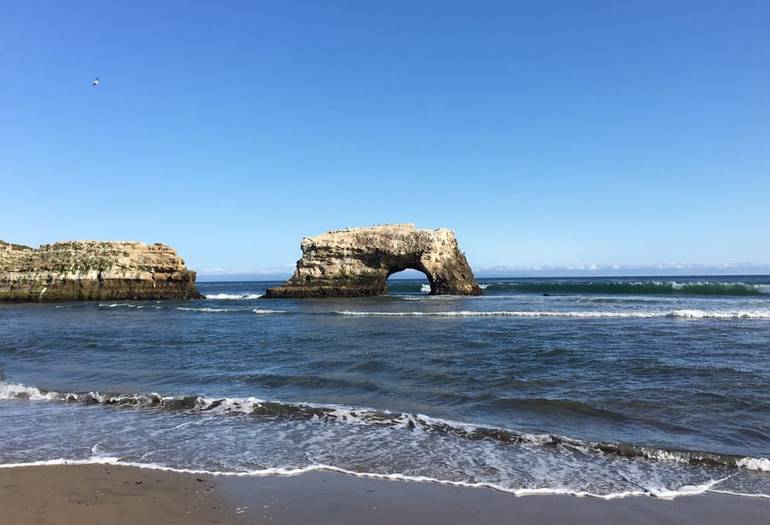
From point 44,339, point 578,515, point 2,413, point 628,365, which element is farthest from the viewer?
point 44,339

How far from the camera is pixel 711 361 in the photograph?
1173 centimetres

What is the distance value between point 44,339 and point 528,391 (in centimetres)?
1751

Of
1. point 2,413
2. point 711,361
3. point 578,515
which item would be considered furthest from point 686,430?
point 2,413

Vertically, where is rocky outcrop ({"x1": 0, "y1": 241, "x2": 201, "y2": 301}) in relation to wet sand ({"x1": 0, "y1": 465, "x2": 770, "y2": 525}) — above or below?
above

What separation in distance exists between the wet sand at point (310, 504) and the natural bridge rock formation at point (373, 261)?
1580 inches

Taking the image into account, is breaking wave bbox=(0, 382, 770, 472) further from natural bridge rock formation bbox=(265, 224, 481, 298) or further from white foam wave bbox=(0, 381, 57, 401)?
natural bridge rock formation bbox=(265, 224, 481, 298)

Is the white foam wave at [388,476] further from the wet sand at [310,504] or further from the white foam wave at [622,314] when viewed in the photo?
the white foam wave at [622,314]

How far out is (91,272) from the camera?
46656 millimetres

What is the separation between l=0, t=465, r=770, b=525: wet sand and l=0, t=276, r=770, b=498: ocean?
0.28m

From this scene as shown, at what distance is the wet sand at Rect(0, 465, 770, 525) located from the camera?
14.6ft

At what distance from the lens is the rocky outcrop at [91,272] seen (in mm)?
46000

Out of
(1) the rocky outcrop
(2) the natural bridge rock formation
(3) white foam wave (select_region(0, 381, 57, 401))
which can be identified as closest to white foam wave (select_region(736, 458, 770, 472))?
(3) white foam wave (select_region(0, 381, 57, 401))

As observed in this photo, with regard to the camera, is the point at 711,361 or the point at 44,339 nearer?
the point at 711,361

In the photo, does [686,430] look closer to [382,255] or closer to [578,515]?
[578,515]
